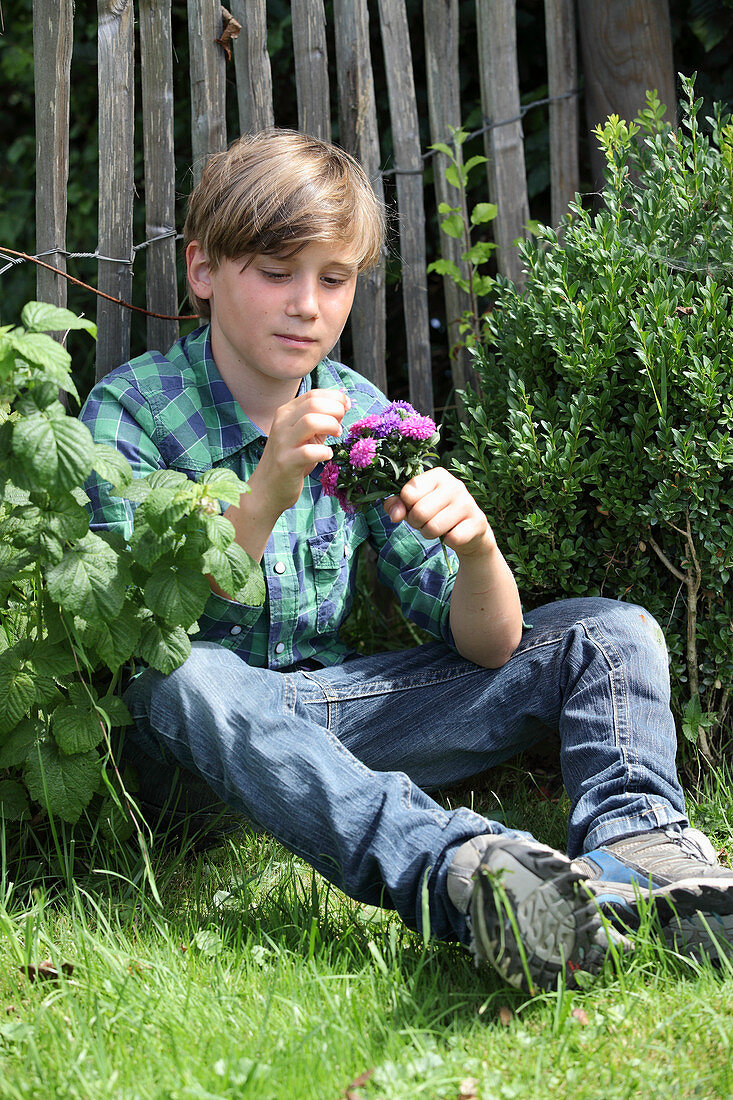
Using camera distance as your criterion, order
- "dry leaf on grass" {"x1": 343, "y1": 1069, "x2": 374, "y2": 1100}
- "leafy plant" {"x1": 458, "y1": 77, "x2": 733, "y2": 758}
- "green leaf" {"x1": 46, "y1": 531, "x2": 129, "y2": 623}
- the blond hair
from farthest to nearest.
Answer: "leafy plant" {"x1": 458, "y1": 77, "x2": 733, "y2": 758}, the blond hair, "green leaf" {"x1": 46, "y1": 531, "x2": 129, "y2": 623}, "dry leaf on grass" {"x1": 343, "y1": 1069, "x2": 374, "y2": 1100}

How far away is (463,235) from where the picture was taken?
2824 mm

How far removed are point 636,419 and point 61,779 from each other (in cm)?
136

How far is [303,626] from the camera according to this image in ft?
7.23

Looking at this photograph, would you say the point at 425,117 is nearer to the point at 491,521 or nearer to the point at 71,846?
the point at 491,521

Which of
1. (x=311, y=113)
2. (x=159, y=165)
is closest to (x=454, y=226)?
(x=311, y=113)

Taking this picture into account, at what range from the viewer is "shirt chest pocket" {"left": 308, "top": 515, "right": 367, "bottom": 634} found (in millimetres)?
2219

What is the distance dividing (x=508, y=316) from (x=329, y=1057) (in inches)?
66.4

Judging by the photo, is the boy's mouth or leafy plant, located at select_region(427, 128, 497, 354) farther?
leafy plant, located at select_region(427, 128, 497, 354)

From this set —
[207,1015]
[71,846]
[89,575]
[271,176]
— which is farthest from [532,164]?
[207,1015]

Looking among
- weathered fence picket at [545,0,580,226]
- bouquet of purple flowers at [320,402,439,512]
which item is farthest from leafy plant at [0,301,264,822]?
weathered fence picket at [545,0,580,226]

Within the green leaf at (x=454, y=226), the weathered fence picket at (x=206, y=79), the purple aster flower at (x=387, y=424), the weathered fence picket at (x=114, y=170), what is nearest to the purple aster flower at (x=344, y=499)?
the purple aster flower at (x=387, y=424)

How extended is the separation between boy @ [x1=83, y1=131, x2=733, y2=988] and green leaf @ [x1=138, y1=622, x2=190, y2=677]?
0.05 metres

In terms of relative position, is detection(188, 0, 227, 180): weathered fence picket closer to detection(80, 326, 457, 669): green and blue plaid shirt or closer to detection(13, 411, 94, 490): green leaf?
detection(80, 326, 457, 669): green and blue plaid shirt

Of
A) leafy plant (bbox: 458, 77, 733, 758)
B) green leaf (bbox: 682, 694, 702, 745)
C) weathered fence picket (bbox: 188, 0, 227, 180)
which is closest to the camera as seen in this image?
leafy plant (bbox: 458, 77, 733, 758)
